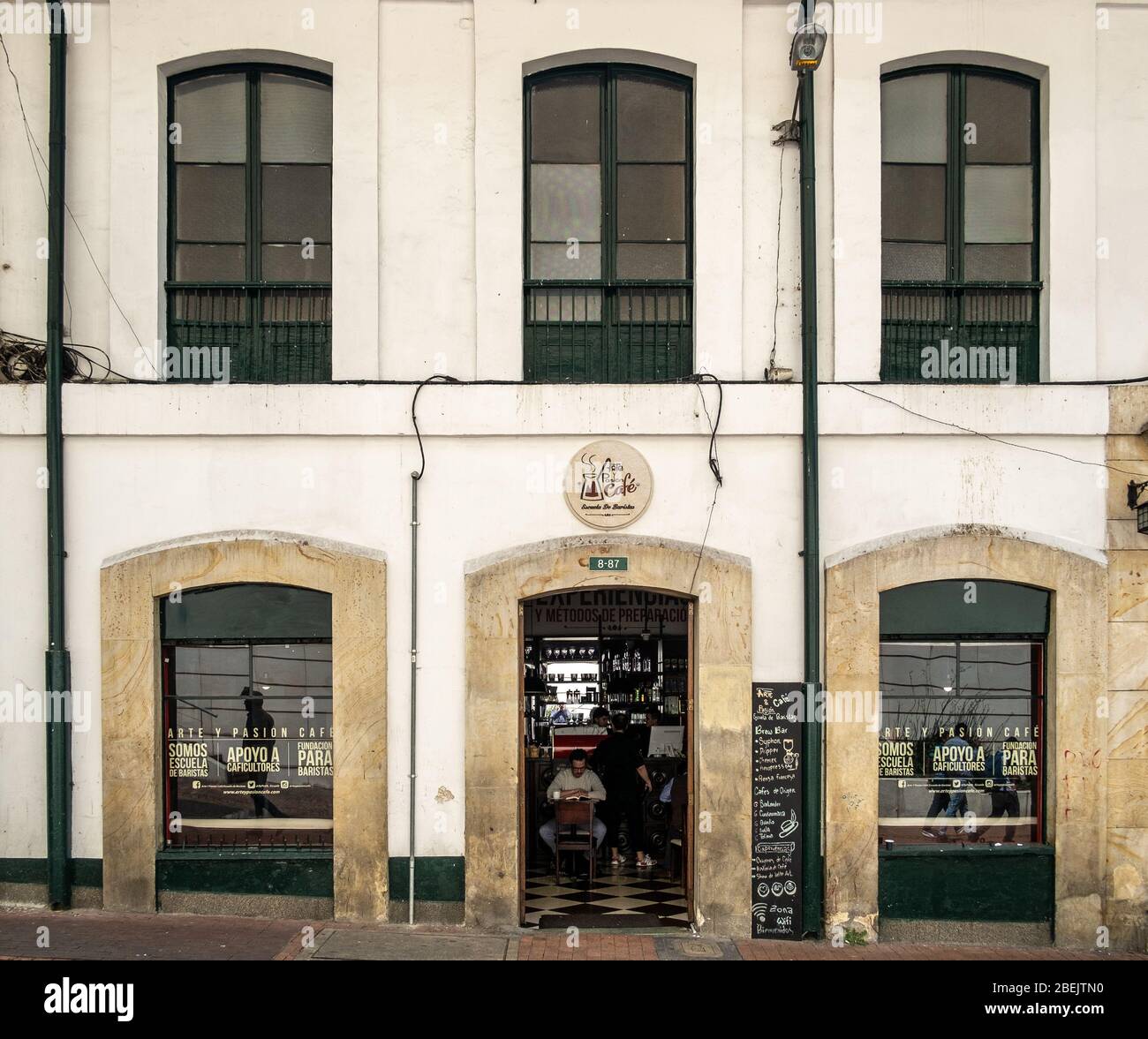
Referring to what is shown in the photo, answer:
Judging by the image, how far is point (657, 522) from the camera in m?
11.4

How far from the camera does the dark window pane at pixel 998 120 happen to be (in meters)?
11.9

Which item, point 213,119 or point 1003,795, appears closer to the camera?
point 1003,795

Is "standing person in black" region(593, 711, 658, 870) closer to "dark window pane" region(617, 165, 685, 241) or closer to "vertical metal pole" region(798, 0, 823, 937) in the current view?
"vertical metal pole" region(798, 0, 823, 937)

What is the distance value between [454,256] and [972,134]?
16.1ft

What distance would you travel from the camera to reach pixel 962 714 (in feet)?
38.2

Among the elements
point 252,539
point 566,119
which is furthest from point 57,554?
point 566,119

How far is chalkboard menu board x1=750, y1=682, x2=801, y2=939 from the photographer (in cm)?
1117

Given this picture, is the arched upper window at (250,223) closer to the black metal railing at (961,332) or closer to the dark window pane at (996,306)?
the black metal railing at (961,332)

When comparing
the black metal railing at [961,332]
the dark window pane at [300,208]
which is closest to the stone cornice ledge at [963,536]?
the black metal railing at [961,332]

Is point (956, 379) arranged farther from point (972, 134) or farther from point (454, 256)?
point (454, 256)

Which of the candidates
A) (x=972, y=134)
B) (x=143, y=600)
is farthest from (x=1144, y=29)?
(x=143, y=600)

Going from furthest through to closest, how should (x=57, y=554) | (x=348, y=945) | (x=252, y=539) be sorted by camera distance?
1. (x=252, y=539)
2. (x=57, y=554)
3. (x=348, y=945)

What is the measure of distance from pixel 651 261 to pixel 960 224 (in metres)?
2.86

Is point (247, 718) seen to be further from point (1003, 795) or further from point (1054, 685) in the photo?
Result: point (1054, 685)
